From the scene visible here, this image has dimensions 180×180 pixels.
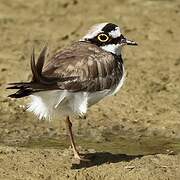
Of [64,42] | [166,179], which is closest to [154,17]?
[64,42]

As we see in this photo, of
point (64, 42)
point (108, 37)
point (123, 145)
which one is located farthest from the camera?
point (64, 42)

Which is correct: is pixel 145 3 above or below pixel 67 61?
below

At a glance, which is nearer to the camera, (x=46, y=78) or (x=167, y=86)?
(x=46, y=78)

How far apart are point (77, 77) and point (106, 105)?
2606 mm

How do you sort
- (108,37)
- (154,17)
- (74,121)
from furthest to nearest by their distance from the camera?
1. (154,17)
2. (74,121)
3. (108,37)

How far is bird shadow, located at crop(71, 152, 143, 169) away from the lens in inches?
305

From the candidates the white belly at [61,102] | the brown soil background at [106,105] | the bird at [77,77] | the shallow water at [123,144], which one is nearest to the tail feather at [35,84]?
the bird at [77,77]

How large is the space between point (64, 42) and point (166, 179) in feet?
16.3

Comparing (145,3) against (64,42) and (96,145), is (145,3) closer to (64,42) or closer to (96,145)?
(64,42)

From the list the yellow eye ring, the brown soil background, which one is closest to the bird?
the yellow eye ring

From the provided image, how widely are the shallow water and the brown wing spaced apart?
117 cm

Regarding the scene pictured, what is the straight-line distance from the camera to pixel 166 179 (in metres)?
7.31

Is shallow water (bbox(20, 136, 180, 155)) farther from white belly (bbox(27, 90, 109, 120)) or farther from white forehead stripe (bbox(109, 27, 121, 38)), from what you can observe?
white forehead stripe (bbox(109, 27, 121, 38))

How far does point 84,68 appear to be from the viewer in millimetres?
7363
